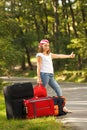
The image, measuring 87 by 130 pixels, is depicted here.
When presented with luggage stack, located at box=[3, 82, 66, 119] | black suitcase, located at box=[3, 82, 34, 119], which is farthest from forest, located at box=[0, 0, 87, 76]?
black suitcase, located at box=[3, 82, 34, 119]

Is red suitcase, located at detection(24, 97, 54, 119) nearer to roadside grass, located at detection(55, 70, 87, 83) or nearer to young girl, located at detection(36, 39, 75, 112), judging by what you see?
young girl, located at detection(36, 39, 75, 112)

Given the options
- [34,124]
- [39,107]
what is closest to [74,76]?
[39,107]

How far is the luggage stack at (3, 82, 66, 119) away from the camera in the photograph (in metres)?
10.8

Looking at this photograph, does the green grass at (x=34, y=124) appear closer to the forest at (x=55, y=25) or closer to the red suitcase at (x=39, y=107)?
the red suitcase at (x=39, y=107)

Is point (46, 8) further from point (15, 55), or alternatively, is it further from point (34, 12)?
point (15, 55)

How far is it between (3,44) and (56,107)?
41.9ft

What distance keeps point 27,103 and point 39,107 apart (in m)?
0.38

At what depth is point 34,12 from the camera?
52531 mm

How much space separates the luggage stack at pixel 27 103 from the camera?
10.8m

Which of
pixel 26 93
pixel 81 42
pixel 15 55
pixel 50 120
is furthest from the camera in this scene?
pixel 81 42

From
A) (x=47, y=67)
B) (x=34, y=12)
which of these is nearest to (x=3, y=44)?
(x=47, y=67)

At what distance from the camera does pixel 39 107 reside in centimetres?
1098

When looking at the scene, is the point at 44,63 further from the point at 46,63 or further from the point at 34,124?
the point at 34,124

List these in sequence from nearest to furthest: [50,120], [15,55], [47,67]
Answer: [50,120] < [47,67] < [15,55]
